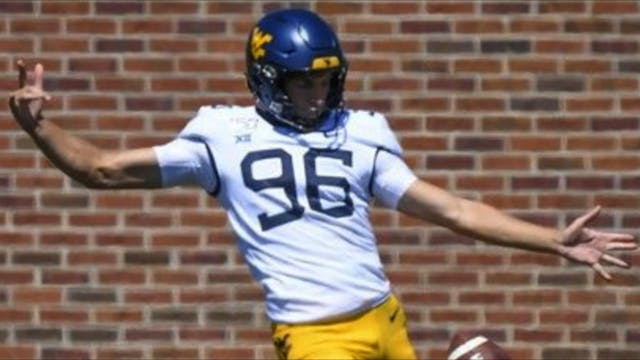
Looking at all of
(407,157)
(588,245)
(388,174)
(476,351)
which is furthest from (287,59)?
(407,157)

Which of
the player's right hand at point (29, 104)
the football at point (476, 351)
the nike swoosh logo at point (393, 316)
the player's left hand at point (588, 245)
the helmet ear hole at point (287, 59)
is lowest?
the nike swoosh logo at point (393, 316)

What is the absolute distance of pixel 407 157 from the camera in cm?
858

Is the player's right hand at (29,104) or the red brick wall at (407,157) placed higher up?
the player's right hand at (29,104)

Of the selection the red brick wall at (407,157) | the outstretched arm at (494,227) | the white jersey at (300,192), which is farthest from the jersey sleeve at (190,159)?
the red brick wall at (407,157)

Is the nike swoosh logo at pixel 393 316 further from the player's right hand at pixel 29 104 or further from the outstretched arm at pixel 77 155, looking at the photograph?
the player's right hand at pixel 29 104

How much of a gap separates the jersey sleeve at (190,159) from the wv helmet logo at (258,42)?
0.90 ft

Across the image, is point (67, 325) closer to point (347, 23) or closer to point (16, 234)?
point (16, 234)

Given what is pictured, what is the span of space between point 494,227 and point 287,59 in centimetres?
83

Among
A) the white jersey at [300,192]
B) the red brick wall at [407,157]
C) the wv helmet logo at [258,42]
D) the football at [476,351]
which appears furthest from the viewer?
the red brick wall at [407,157]

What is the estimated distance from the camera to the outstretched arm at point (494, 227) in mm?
6238

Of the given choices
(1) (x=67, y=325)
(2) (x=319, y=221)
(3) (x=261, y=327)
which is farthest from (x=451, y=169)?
(2) (x=319, y=221)

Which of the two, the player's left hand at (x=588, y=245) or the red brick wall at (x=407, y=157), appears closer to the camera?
the player's left hand at (x=588, y=245)

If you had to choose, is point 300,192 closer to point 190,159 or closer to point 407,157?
point 190,159

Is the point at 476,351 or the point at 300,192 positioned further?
the point at 300,192
